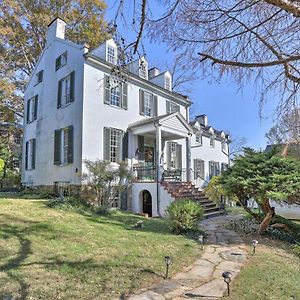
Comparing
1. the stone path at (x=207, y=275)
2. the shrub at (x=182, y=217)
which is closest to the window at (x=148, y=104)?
the shrub at (x=182, y=217)

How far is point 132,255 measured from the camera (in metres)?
5.77

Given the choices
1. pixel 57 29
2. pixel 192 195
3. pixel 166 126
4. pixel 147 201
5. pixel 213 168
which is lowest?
pixel 147 201

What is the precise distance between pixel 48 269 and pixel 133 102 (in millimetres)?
11745

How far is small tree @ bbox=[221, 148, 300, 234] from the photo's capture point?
743cm

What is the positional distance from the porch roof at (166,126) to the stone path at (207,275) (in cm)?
765

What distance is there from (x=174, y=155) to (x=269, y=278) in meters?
13.5

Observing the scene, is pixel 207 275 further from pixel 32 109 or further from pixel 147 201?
pixel 32 109

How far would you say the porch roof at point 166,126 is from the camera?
14.2 m

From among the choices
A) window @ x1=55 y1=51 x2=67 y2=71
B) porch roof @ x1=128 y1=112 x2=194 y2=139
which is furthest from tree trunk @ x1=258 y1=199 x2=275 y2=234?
window @ x1=55 y1=51 x2=67 y2=71

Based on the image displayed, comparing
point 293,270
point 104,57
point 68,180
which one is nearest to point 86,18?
point 104,57

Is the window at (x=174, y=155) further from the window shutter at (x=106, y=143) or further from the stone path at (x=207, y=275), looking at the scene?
the stone path at (x=207, y=275)

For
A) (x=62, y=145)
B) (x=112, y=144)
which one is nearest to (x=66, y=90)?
(x=62, y=145)

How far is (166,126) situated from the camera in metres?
14.7

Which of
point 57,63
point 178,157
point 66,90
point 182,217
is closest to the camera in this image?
point 182,217
